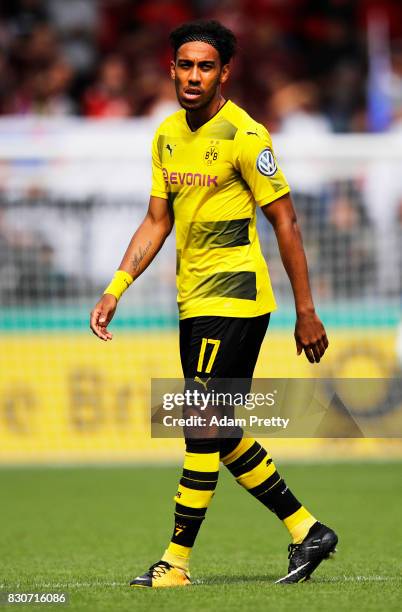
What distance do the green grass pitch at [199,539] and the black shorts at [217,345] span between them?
0.88m

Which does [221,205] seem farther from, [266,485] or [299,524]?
[299,524]

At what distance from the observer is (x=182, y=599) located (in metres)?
5.21

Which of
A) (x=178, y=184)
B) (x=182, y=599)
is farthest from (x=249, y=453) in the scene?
(x=178, y=184)

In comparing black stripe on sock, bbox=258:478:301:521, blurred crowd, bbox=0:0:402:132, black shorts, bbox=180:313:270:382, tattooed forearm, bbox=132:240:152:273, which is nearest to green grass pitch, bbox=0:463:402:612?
black stripe on sock, bbox=258:478:301:521

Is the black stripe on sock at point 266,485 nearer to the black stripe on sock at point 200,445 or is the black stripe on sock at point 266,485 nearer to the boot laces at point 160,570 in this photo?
the black stripe on sock at point 200,445

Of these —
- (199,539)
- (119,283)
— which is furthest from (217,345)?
(199,539)

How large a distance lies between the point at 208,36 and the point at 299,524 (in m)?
2.06

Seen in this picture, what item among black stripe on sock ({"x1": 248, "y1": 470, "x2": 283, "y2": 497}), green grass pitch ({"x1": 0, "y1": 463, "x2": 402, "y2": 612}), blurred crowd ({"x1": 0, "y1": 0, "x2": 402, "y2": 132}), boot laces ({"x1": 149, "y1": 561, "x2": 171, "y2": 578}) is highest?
blurred crowd ({"x1": 0, "y1": 0, "x2": 402, "y2": 132})

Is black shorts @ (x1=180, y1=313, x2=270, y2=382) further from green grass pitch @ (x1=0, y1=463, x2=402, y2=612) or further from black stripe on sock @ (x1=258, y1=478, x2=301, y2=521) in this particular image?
green grass pitch @ (x1=0, y1=463, x2=402, y2=612)

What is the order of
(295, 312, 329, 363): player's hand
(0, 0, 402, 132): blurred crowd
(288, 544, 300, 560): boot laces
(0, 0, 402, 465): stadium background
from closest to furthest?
(295, 312, 329, 363): player's hand < (288, 544, 300, 560): boot laces < (0, 0, 402, 465): stadium background < (0, 0, 402, 132): blurred crowd

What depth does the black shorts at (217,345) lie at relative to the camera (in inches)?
220

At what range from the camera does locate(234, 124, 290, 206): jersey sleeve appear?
551cm

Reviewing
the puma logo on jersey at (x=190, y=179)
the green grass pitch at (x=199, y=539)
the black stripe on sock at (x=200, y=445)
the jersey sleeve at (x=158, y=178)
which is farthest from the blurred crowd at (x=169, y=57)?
the black stripe on sock at (x=200, y=445)

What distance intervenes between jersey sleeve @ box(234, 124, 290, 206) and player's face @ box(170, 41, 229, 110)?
21cm
